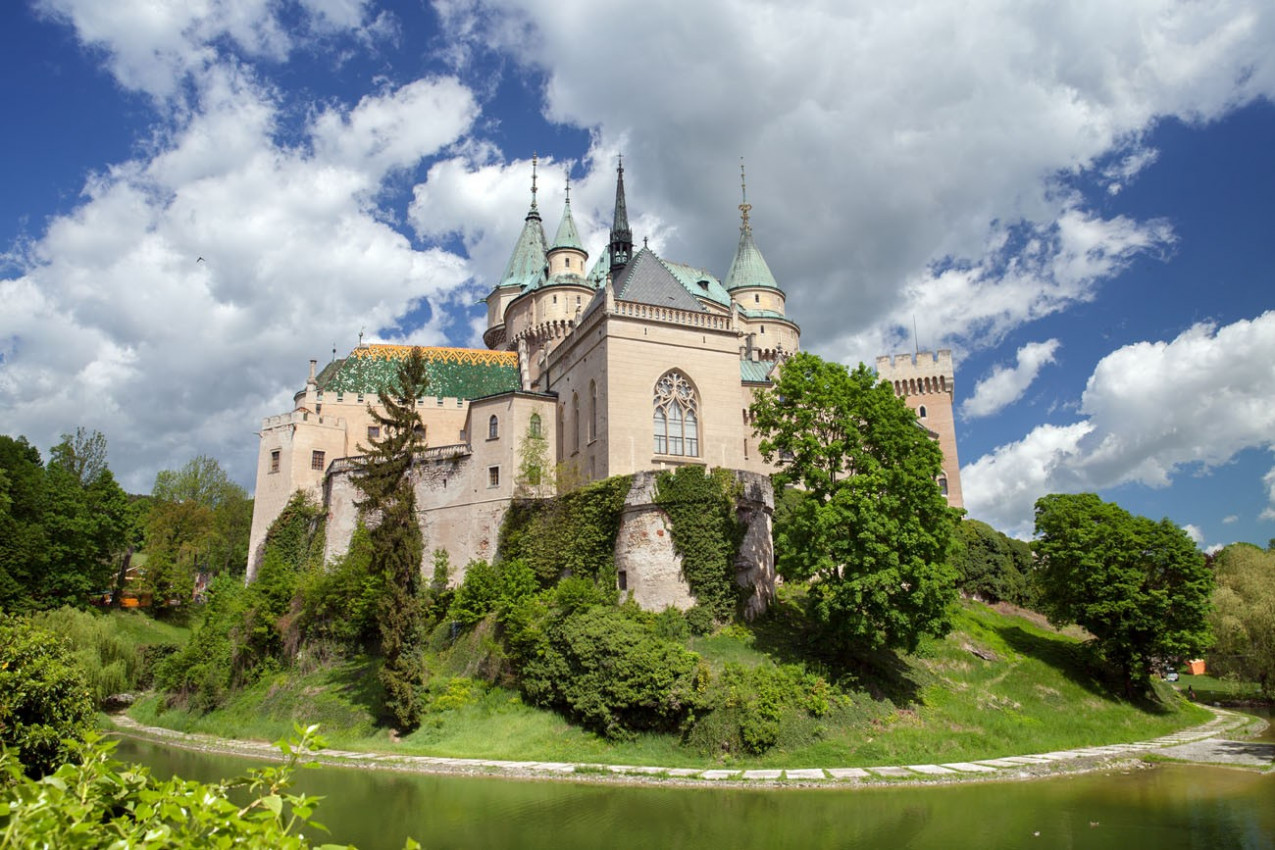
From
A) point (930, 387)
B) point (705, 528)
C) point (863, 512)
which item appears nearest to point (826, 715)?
point (863, 512)

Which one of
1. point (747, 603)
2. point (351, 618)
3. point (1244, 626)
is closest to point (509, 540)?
point (351, 618)

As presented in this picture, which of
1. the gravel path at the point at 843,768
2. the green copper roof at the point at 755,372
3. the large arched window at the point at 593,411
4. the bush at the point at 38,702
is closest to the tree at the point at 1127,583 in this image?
the gravel path at the point at 843,768

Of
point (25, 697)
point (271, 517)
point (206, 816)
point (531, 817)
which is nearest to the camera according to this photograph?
point (206, 816)

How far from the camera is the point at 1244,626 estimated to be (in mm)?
39344

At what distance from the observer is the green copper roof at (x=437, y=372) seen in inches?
2016

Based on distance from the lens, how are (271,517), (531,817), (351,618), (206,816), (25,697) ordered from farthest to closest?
1. (271,517)
2. (351,618)
3. (531,817)
4. (25,697)
5. (206,816)

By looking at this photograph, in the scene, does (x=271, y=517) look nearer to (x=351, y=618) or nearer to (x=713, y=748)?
(x=351, y=618)

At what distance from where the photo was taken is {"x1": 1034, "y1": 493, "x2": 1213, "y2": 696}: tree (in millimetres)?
35594

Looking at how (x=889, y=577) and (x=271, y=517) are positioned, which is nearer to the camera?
(x=889, y=577)

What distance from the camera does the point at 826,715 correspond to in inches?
1075

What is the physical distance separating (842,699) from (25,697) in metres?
22.5

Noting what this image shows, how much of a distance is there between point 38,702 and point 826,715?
70.5 ft

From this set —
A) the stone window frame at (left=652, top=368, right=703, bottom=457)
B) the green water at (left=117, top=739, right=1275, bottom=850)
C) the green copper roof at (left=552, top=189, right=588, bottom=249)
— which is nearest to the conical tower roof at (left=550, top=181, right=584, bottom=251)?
the green copper roof at (left=552, top=189, right=588, bottom=249)

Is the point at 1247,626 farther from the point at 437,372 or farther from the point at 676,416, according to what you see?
the point at 437,372
